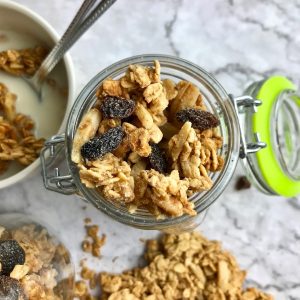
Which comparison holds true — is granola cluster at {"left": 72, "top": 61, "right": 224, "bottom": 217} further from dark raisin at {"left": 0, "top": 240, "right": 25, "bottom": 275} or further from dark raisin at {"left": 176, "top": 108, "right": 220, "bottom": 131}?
dark raisin at {"left": 0, "top": 240, "right": 25, "bottom": 275}

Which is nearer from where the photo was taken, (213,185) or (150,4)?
(213,185)

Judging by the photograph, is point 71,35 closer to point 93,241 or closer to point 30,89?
point 30,89

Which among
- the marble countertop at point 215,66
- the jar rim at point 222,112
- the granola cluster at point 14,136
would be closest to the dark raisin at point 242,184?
the marble countertop at point 215,66

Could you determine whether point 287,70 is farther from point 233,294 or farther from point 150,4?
point 233,294

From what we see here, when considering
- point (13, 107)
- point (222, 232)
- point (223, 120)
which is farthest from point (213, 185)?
point (13, 107)

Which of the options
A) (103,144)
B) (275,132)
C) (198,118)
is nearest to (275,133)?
(275,132)

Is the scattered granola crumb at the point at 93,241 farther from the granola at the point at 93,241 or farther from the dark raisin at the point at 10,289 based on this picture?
the dark raisin at the point at 10,289
